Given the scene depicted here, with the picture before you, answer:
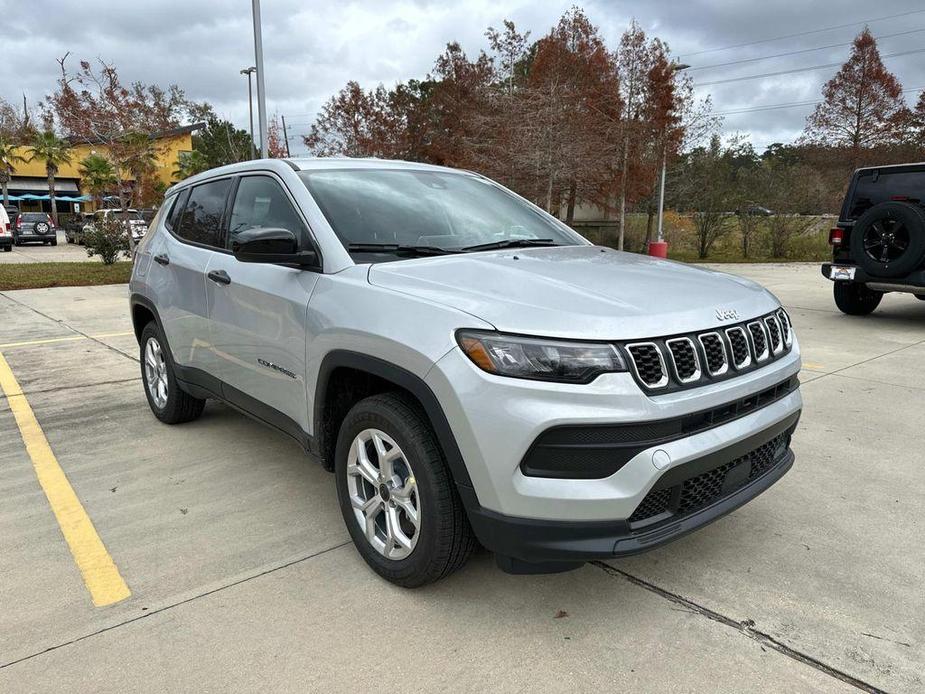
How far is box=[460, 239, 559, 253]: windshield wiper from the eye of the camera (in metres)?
3.28

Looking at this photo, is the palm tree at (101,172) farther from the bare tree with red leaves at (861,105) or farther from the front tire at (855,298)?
the bare tree with red leaves at (861,105)

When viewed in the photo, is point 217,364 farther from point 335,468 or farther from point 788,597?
point 788,597

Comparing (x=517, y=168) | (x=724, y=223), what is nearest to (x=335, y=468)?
(x=517, y=168)

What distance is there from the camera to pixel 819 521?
3.38 metres

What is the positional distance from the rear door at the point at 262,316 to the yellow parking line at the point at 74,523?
0.95 m

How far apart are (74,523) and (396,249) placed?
6.95 feet

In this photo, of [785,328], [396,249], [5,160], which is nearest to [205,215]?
[396,249]

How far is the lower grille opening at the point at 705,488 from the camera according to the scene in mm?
2348

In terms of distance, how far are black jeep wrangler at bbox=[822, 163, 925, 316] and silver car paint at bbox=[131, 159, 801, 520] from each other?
20.2ft

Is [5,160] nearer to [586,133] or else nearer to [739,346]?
[586,133]

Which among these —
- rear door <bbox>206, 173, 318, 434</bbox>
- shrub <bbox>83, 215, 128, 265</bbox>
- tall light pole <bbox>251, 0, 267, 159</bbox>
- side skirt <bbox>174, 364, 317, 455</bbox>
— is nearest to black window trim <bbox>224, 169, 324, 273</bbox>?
rear door <bbox>206, 173, 318, 434</bbox>

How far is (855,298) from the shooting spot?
9625 millimetres

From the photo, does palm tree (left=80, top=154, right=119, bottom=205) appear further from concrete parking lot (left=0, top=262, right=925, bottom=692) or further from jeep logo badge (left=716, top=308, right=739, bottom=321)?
jeep logo badge (left=716, top=308, right=739, bottom=321)

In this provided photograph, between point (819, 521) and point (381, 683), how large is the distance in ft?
7.62
